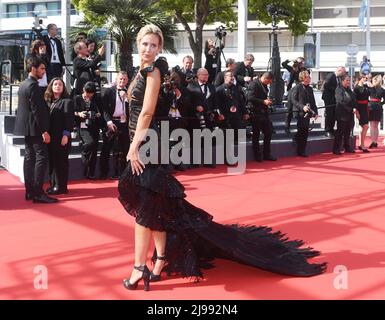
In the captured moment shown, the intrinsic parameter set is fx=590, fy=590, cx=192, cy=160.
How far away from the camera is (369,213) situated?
22.4 feet

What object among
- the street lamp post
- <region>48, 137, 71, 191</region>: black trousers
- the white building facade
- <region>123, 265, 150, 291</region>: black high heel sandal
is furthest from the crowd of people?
the white building facade

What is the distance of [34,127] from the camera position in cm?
727

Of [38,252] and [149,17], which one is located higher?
[149,17]

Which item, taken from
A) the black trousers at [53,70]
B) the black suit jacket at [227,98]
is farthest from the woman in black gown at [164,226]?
the black trousers at [53,70]

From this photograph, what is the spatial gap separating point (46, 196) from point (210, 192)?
224 centimetres

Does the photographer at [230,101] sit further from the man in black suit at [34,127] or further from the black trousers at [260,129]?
the man in black suit at [34,127]

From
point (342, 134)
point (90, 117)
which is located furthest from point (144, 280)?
point (342, 134)

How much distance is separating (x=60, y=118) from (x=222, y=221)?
9.06ft

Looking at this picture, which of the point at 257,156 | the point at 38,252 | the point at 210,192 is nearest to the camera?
the point at 38,252

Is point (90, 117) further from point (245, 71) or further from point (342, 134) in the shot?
point (342, 134)

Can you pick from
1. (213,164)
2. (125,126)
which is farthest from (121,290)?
(213,164)

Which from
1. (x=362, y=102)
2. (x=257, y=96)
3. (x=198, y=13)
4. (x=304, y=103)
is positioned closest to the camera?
(x=257, y=96)

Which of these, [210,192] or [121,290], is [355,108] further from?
[121,290]

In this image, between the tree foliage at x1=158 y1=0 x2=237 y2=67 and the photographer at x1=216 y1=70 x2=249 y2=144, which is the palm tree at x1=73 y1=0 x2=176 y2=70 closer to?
the photographer at x1=216 y1=70 x2=249 y2=144
